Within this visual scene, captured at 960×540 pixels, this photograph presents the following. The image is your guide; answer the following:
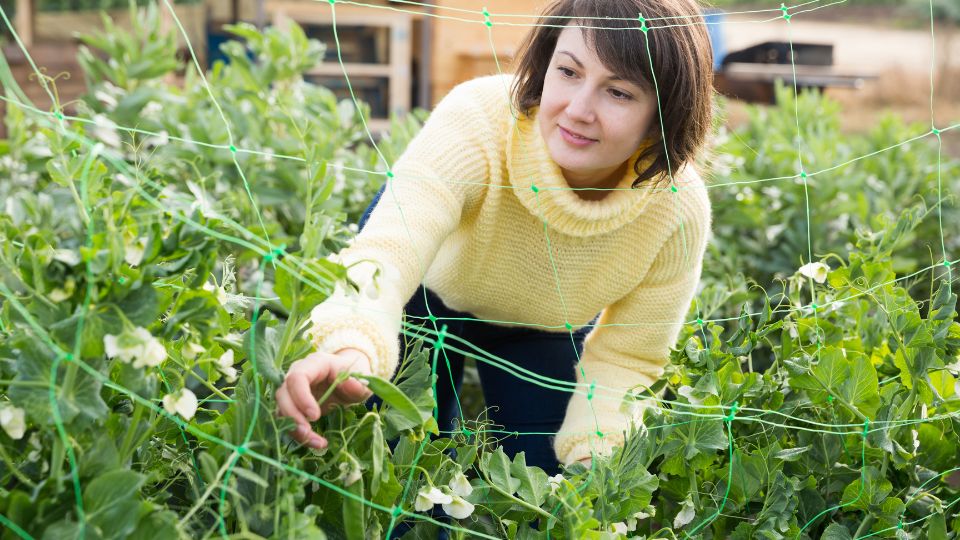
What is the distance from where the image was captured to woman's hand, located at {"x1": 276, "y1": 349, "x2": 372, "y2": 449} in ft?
2.77

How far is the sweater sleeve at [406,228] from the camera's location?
1.04 m

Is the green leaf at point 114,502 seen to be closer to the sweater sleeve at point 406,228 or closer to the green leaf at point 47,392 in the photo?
the green leaf at point 47,392

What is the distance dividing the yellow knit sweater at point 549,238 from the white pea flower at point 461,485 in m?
0.32

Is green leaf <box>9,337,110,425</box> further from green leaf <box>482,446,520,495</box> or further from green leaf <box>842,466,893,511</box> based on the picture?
green leaf <box>842,466,893,511</box>

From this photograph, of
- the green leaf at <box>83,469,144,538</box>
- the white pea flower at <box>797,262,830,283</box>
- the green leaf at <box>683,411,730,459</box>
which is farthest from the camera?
the white pea flower at <box>797,262,830,283</box>

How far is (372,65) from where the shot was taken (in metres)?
5.04

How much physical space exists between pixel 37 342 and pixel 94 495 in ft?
0.41

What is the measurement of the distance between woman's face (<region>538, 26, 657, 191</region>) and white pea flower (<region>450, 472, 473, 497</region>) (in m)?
0.51

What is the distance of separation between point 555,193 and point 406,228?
0.25 metres

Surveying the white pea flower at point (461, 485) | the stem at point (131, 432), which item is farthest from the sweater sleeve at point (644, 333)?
the stem at point (131, 432)

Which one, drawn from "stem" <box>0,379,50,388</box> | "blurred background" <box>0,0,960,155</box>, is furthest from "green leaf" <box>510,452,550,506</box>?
"blurred background" <box>0,0,960,155</box>

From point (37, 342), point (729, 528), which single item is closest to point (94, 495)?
point (37, 342)

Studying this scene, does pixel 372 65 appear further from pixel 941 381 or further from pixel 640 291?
pixel 941 381

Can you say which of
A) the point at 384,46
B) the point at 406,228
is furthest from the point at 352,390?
the point at 384,46
